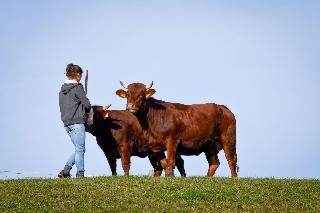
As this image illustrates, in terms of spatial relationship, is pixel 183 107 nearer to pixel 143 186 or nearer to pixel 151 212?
pixel 143 186

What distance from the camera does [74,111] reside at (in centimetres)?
1675

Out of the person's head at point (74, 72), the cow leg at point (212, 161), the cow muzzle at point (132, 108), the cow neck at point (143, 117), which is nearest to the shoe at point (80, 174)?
the person's head at point (74, 72)

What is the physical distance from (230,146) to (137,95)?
4.05 meters

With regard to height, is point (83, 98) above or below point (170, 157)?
above

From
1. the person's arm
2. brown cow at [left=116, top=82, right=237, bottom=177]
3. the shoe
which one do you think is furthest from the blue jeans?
brown cow at [left=116, top=82, right=237, bottom=177]

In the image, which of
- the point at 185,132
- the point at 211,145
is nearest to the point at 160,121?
the point at 185,132

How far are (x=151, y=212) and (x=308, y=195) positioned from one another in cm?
435

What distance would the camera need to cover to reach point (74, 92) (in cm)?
1688

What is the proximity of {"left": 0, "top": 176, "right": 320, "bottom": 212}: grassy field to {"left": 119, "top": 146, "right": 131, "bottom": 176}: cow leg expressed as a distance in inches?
151

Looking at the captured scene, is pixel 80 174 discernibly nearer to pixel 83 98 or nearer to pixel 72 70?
pixel 83 98

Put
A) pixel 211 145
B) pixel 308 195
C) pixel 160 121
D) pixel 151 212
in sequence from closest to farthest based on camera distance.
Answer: pixel 151 212 < pixel 308 195 < pixel 160 121 < pixel 211 145

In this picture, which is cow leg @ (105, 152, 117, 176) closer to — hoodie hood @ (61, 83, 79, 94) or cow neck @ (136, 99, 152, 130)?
cow neck @ (136, 99, 152, 130)

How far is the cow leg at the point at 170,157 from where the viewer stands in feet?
61.4

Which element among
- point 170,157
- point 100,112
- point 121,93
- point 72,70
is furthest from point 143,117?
point 72,70
